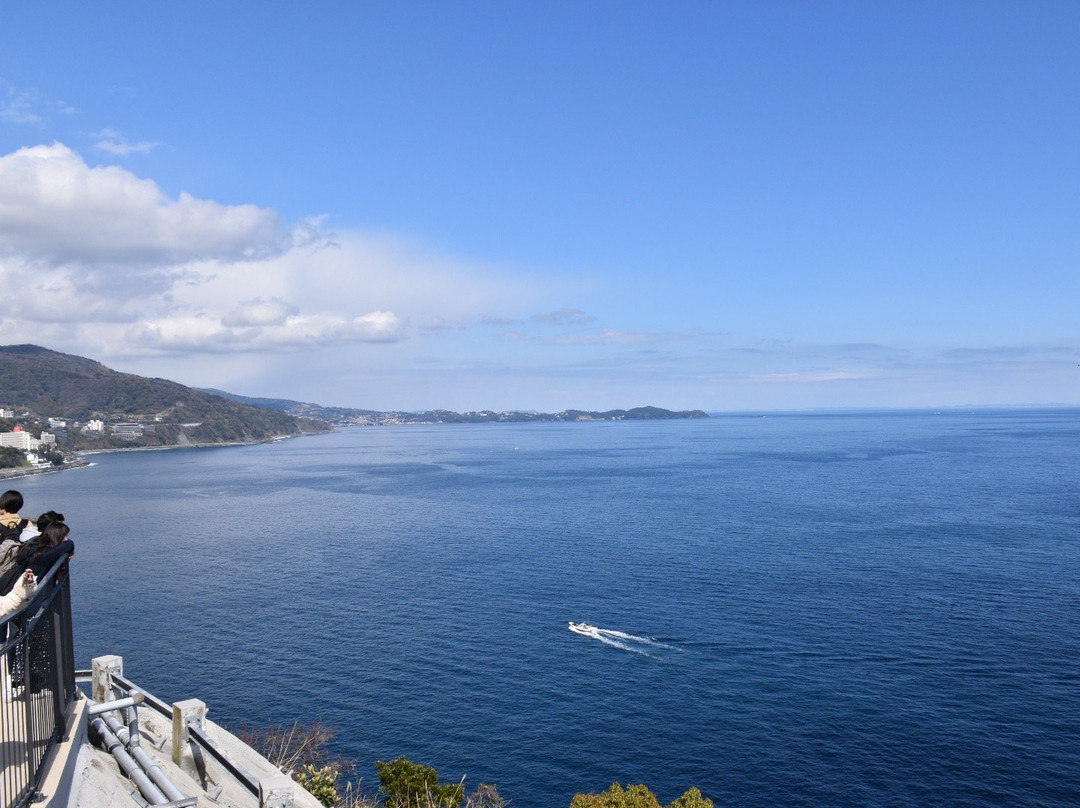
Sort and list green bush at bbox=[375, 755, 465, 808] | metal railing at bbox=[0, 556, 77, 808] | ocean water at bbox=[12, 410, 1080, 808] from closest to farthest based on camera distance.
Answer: metal railing at bbox=[0, 556, 77, 808] → green bush at bbox=[375, 755, 465, 808] → ocean water at bbox=[12, 410, 1080, 808]

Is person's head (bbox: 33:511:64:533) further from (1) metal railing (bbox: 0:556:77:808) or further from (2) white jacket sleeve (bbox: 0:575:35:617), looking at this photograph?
(2) white jacket sleeve (bbox: 0:575:35:617)

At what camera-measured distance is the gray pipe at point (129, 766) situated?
7688 mm

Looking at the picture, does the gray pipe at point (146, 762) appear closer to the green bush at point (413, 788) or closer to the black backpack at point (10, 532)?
the black backpack at point (10, 532)

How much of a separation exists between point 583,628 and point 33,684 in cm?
3744

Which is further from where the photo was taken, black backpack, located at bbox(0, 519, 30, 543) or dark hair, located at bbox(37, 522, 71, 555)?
black backpack, located at bbox(0, 519, 30, 543)

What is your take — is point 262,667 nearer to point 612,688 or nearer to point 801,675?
point 612,688

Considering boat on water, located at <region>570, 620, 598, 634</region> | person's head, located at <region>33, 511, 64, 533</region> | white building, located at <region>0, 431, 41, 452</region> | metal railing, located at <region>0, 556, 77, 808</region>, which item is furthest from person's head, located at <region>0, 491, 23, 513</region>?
white building, located at <region>0, 431, 41, 452</region>

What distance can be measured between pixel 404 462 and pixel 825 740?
132703 millimetres

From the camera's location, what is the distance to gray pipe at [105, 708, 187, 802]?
7.86 m

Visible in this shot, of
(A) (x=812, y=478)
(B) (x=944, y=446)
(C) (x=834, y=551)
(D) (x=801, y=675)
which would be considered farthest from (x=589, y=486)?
(B) (x=944, y=446)

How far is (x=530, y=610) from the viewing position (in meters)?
46.1

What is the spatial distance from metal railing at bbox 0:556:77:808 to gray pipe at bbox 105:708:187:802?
1043mm

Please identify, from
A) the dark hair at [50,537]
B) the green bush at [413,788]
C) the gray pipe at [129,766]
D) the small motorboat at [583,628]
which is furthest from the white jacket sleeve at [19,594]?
the small motorboat at [583,628]

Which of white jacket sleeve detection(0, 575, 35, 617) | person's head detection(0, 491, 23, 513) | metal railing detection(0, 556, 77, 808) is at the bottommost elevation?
metal railing detection(0, 556, 77, 808)
